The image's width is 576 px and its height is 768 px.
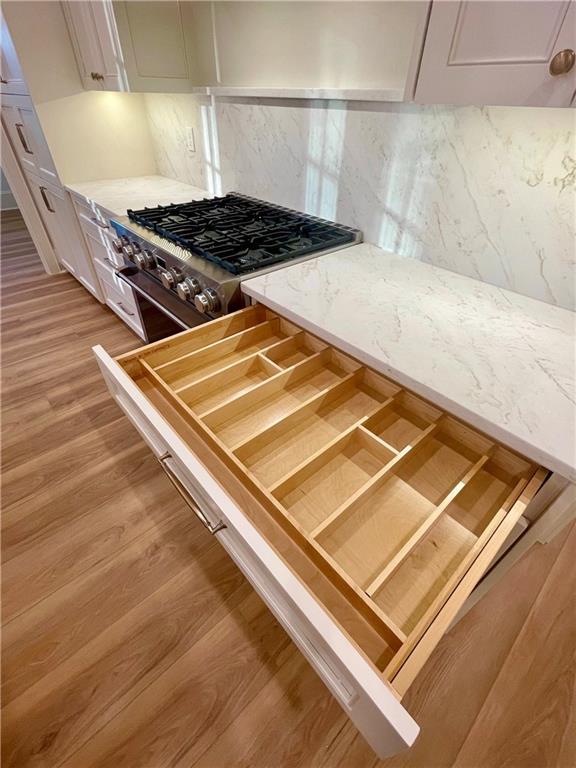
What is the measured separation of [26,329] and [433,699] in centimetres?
323

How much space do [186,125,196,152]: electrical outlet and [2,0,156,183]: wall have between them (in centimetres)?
59

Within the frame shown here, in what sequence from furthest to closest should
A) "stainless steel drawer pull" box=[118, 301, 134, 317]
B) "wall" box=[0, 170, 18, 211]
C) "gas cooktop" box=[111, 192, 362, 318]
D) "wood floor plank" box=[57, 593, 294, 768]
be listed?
"wall" box=[0, 170, 18, 211], "stainless steel drawer pull" box=[118, 301, 134, 317], "gas cooktop" box=[111, 192, 362, 318], "wood floor plank" box=[57, 593, 294, 768]

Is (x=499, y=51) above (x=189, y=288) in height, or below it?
above

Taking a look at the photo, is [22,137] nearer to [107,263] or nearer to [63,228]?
[63,228]

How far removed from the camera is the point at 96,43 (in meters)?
1.86

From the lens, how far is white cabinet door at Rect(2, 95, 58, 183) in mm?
2289

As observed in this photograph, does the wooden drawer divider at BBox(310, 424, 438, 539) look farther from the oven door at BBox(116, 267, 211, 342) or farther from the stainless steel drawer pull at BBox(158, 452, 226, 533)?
the oven door at BBox(116, 267, 211, 342)

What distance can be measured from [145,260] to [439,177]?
1213 mm

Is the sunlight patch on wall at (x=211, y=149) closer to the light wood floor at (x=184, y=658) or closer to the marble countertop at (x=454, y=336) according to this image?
the marble countertop at (x=454, y=336)

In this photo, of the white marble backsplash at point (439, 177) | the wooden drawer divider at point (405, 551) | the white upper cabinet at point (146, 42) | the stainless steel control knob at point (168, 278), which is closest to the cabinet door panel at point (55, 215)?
the white upper cabinet at point (146, 42)

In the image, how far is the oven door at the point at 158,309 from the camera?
1482 mm

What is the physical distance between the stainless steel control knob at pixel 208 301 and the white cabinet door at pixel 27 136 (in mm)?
1996

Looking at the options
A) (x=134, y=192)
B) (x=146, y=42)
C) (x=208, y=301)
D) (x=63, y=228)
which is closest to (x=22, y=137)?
(x=63, y=228)

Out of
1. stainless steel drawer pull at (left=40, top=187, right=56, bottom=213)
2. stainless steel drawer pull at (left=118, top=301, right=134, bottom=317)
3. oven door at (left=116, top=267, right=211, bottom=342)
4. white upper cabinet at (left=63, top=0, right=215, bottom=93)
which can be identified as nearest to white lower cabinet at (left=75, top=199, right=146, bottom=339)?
stainless steel drawer pull at (left=118, top=301, right=134, bottom=317)
